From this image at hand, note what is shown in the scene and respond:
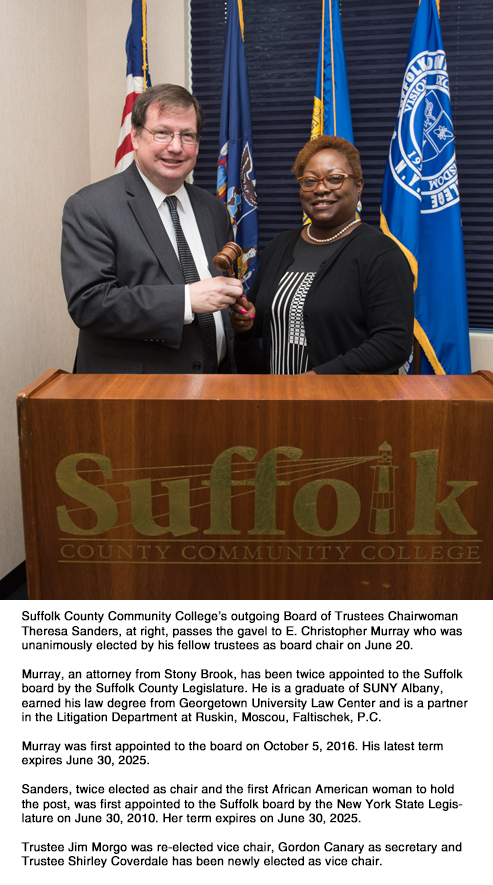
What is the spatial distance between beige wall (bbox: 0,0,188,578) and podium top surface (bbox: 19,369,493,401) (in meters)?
1.45

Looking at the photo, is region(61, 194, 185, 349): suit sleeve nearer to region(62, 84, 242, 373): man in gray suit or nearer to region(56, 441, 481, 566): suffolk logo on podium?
region(62, 84, 242, 373): man in gray suit

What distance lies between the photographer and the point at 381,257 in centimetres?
166

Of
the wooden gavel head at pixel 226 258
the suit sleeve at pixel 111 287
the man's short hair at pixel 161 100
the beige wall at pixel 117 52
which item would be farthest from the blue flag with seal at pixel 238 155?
the wooden gavel head at pixel 226 258

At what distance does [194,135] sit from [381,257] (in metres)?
0.55

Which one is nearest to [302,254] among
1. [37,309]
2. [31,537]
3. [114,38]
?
[31,537]

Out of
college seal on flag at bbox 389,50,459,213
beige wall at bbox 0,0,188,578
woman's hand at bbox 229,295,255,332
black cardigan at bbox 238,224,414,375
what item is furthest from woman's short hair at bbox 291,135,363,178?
beige wall at bbox 0,0,188,578

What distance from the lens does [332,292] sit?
5.48 ft

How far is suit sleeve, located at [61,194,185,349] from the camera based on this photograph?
152 cm

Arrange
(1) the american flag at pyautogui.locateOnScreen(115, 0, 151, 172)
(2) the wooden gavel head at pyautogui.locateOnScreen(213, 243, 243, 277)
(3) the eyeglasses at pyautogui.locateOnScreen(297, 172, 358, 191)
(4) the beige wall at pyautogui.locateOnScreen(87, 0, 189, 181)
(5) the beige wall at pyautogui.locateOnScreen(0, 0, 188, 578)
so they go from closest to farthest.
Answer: (2) the wooden gavel head at pyautogui.locateOnScreen(213, 243, 243, 277), (3) the eyeglasses at pyautogui.locateOnScreen(297, 172, 358, 191), (5) the beige wall at pyautogui.locateOnScreen(0, 0, 188, 578), (1) the american flag at pyautogui.locateOnScreen(115, 0, 151, 172), (4) the beige wall at pyautogui.locateOnScreen(87, 0, 189, 181)

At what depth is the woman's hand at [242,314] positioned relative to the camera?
1.65 metres

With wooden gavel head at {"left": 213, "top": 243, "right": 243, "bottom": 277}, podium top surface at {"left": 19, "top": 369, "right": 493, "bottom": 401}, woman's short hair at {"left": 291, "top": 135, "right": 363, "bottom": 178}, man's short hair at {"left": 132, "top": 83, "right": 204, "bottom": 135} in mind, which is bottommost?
podium top surface at {"left": 19, "top": 369, "right": 493, "bottom": 401}

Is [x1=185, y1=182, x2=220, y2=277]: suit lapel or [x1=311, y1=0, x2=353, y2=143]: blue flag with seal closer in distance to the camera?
[x1=185, y1=182, x2=220, y2=277]: suit lapel

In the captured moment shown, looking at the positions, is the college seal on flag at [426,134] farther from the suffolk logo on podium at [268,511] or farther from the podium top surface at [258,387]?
the suffolk logo on podium at [268,511]

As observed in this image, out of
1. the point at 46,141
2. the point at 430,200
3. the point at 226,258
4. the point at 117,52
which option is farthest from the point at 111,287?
the point at 117,52
